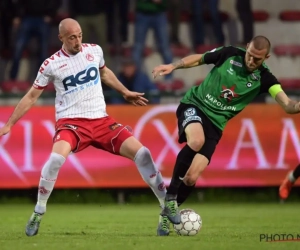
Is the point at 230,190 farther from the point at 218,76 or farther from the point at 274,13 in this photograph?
the point at 218,76

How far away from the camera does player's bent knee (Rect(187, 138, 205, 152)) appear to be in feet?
30.9

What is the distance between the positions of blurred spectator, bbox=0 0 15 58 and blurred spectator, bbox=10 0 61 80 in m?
0.17

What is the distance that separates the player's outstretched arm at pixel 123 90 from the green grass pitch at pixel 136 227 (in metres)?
1.39

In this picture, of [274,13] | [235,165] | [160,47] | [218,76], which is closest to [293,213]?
[235,165]

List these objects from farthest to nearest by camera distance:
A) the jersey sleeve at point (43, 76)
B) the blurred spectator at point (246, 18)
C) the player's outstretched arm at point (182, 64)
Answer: the blurred spectator at point (246, 18), the jersey sleeve at point (43, 76), the player's outstretched arm at point (182, 64)

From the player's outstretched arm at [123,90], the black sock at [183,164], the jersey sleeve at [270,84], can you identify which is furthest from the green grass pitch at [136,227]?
the jersey sleeve at [270,84]

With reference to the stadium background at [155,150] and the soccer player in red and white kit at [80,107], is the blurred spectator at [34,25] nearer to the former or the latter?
the stadium background at [155,150]

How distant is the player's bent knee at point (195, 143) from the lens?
9430 millimetres

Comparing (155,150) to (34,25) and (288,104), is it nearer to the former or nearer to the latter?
(34,25)

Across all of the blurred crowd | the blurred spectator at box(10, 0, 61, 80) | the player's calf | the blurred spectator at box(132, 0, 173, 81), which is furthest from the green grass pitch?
the blurred spectator at box(132, 0, 173, 81)

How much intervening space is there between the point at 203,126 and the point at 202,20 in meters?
7.18

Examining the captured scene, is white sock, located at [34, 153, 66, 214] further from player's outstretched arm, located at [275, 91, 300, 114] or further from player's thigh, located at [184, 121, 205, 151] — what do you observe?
player's outstretched arm, located at [275, 91, 300, 114]

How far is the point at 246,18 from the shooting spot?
16734mm

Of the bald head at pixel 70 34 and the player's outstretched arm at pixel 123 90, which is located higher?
the bald head at pixel 70 34
